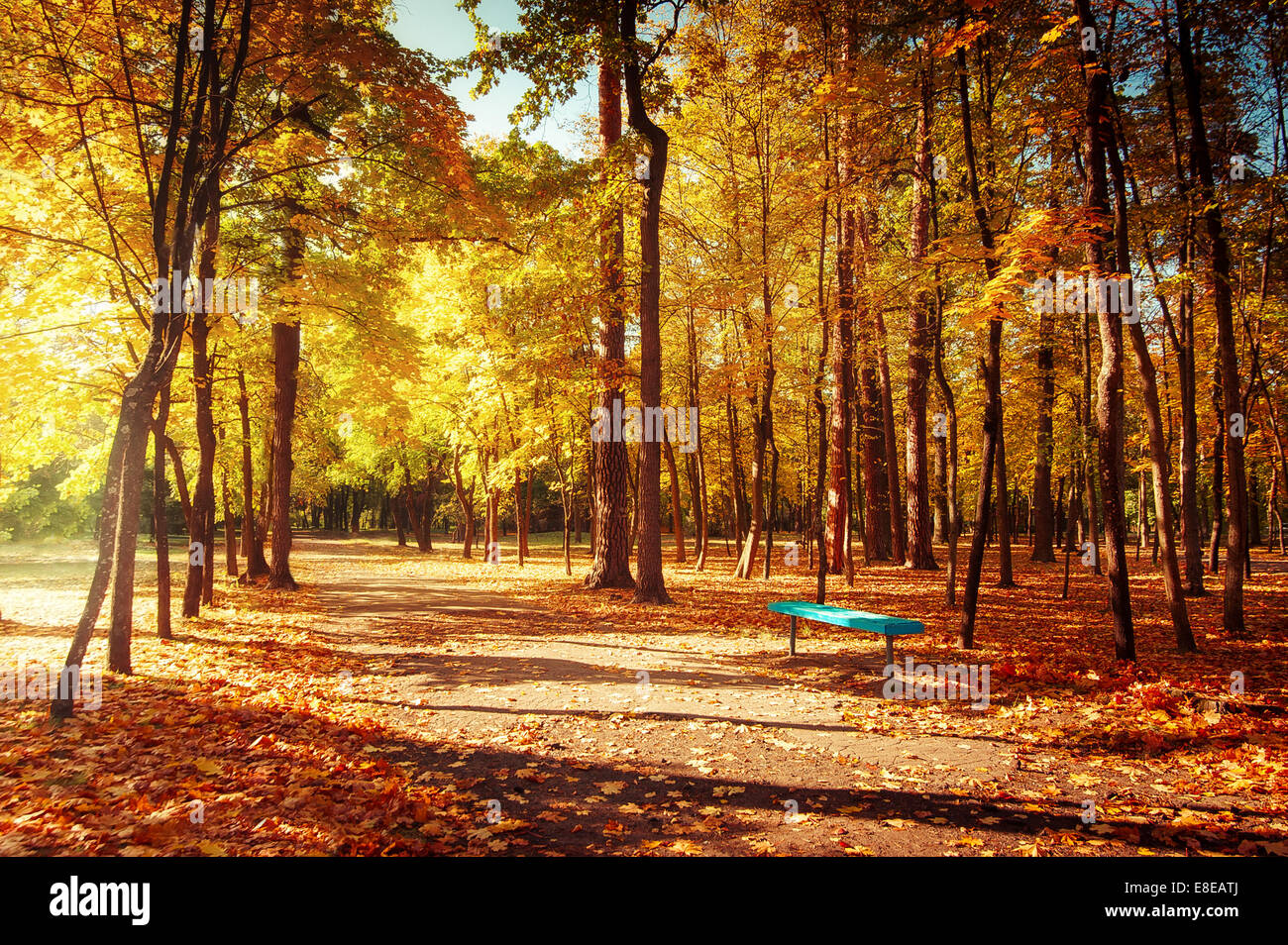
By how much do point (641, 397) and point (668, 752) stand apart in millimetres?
8141

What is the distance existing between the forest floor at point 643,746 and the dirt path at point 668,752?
1.0 inches

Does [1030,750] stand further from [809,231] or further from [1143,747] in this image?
[809,231]

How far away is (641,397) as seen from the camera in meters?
12.3

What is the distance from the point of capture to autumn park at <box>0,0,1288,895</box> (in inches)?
161

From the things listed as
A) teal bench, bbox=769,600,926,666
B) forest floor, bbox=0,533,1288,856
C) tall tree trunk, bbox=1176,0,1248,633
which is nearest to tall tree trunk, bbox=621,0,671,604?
forest floor, bbox=0,533,1288,856

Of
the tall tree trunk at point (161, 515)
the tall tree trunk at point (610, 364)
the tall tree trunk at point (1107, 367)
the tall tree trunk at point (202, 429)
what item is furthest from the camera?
the tall tree trunk at point (610, 364)

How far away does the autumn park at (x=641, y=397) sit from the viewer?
410cm

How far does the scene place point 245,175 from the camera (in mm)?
10859

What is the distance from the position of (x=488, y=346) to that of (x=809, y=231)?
9791 millimetres

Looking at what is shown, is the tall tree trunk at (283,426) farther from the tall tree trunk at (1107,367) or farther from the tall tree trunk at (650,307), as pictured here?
the tall tree trunk at (1107,367)

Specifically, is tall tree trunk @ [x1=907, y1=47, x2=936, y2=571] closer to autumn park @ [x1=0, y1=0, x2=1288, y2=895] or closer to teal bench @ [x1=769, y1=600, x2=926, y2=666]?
autumn park @ [x1=0, y1=0, x2=1288, y2=895]

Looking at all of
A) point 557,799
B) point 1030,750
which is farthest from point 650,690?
point 1030,750

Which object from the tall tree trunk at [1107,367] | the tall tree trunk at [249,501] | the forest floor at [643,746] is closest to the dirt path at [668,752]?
the forest floor at [643,746]

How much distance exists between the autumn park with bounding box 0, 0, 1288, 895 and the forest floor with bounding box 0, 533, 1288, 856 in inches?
1.9
